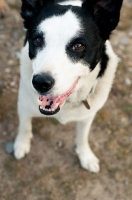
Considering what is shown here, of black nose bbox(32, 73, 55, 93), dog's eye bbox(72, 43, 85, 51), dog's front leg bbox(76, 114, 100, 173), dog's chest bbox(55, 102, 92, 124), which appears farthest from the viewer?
dog's front leg bbox(76, 114, 100, 173)

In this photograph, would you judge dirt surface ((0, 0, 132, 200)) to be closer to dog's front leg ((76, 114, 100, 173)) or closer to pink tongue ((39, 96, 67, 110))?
dog's front leg ((76, 114, 100, 173))

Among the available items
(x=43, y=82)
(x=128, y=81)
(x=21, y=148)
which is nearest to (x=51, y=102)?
(x=43, y=82)

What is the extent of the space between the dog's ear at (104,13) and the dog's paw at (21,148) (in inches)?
61.1

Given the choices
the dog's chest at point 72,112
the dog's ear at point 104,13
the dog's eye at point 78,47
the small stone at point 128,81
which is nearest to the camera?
the dog's eye at point 78,47

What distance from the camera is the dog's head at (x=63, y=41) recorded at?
214 centimetres

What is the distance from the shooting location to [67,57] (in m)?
2.20

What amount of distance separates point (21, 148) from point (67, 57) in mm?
1530

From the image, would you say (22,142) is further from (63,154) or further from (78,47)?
(78,47)

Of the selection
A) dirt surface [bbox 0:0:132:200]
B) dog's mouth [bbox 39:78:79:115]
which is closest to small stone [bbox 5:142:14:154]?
dirt surface [bbox 0:0:132:200]

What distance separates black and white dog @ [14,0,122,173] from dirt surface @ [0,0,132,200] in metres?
0.76

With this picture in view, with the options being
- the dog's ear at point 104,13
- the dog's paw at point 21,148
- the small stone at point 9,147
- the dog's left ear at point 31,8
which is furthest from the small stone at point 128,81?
the dog's left ear at point 31,8

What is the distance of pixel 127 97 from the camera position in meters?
4.02

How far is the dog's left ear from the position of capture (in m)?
2.45

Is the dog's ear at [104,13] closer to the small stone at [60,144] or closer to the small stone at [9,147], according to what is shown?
the small stone at [60,144]
